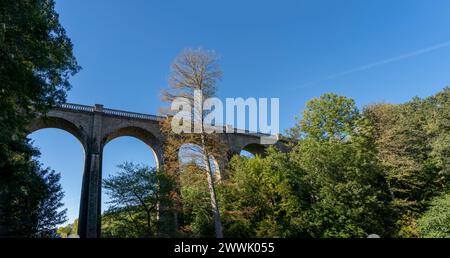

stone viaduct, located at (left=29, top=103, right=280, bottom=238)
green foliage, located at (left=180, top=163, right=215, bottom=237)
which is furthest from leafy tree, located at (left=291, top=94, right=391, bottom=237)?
stone viaduct, located at (left=29, top=103, right=280, bottom=238)

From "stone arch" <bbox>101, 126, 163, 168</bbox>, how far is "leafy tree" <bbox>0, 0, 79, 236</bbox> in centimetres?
1504

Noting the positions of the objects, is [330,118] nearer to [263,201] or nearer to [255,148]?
[263,201]

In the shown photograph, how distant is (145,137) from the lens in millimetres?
29297

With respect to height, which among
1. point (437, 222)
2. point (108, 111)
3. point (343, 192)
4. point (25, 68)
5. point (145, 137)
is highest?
point (108, 111)

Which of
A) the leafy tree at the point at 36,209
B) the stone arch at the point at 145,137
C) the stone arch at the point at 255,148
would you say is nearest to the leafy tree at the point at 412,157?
the stone arch at the point at 255,148

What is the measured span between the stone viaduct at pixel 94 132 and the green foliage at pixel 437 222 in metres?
13.2

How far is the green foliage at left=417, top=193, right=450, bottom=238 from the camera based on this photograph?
16594 mm

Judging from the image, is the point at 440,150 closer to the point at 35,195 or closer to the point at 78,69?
the point at 78,69

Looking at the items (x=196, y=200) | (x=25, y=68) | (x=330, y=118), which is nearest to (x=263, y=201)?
(x=196, y=200)

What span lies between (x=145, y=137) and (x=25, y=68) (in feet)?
66.3

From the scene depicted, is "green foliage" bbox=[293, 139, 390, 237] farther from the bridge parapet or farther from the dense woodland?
the bridge parapet

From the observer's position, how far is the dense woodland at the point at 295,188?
1789 cm

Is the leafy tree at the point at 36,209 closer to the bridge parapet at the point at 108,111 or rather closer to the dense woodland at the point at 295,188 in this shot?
the dense woodland at the point at 295,188
